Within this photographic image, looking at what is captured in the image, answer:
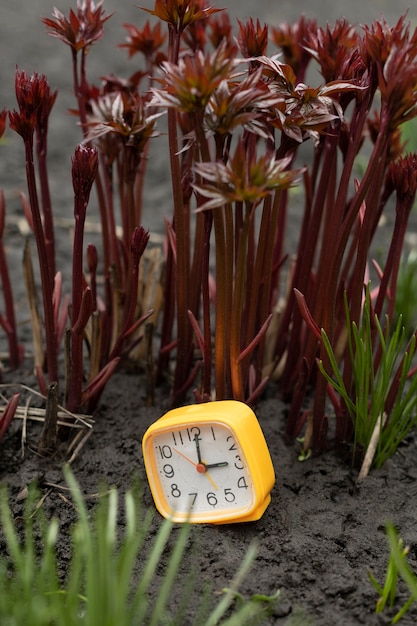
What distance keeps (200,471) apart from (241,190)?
564 mm

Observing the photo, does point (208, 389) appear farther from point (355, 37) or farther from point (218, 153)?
point (355, 37)

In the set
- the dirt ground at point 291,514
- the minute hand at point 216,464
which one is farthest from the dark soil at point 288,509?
the minute hand at point 216,464

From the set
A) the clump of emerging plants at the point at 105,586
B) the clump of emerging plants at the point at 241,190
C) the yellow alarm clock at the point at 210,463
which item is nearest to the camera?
the clump of emerging plants at the point at 105,586

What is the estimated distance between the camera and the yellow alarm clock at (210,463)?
1459mm

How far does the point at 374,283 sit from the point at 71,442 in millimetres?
1382

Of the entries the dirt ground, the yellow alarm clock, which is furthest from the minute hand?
the dirt ground

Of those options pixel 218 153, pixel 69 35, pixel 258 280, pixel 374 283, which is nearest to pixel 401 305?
pixel 374 283

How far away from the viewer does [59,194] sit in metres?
3.20

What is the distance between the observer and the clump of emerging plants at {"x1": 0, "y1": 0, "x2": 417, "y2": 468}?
133cm

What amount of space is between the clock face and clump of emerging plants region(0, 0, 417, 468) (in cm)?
15

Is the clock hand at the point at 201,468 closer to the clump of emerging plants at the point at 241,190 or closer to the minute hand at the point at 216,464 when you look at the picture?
the minute hand at the point at 216,464

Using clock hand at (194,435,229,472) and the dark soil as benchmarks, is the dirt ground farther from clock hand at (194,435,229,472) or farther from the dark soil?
clock hand at (194,435,229,472)

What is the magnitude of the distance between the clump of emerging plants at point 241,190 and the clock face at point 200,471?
5.8 inches

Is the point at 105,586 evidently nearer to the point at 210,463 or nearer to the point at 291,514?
the point at 210,463
